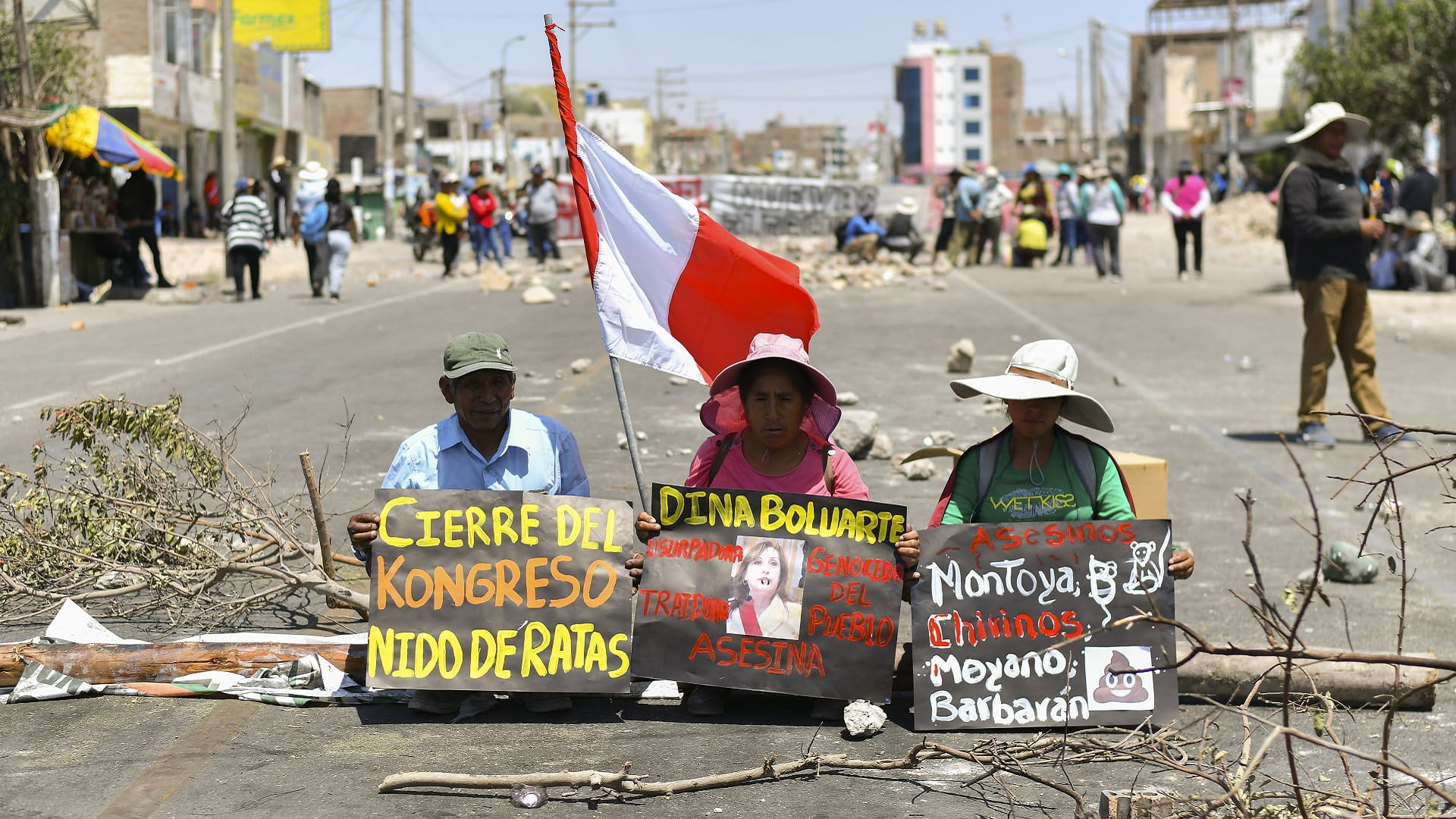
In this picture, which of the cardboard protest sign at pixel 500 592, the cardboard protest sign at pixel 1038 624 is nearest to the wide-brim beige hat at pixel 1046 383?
the cardboard protest sign at pixel 1038 624

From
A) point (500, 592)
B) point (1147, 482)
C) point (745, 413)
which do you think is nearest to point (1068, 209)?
point (1147, 482)

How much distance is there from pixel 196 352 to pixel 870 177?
123564mm

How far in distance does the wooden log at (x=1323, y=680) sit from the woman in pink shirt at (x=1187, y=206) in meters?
19.0

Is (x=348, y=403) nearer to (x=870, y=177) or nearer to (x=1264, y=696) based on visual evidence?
(x=1264, y=696)

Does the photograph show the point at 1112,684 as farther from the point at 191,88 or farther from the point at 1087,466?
the point at 191,88

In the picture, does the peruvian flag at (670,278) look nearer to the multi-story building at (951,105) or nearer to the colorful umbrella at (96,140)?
the colorful umbrella at (96,140)

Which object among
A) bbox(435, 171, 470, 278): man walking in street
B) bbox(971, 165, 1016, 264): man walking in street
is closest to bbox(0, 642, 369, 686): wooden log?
bbox(435, 171, 470, 278): man walking in street

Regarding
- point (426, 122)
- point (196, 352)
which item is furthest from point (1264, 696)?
point (426, 122)

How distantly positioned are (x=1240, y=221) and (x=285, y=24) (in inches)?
1100

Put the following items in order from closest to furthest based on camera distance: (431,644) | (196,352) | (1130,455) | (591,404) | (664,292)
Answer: (431,644) → (664,292) → (1130,455) → (591,404) → (196,352)

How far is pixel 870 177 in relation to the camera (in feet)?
446

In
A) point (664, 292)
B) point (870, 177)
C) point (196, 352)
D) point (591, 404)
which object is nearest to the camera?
point (664, 292)

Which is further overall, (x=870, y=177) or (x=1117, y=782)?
(x=870, y=177)

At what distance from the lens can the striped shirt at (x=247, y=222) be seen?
21.5m
